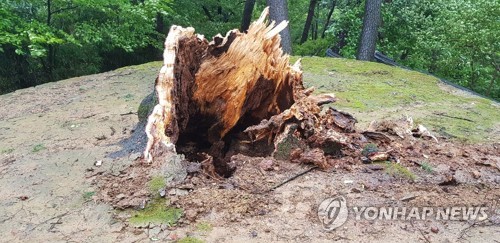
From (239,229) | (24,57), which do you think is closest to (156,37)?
(24,57)

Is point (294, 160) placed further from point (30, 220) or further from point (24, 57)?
point (24, 57)

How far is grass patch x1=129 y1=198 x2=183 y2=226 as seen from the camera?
2891 mm

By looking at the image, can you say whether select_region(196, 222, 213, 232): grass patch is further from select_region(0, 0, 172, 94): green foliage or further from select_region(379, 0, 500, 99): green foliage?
select_region(379, 0, 500, 99): green foliage

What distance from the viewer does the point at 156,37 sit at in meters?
11.0

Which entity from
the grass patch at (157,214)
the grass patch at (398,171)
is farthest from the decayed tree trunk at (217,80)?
the grass patch at (398,171)

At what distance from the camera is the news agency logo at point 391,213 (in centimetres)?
296

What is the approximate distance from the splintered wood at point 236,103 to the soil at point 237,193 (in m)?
0.28

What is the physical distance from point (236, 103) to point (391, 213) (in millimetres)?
1704

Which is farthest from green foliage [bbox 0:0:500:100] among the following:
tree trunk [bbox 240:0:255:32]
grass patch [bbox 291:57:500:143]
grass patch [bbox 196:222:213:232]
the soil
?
grass patch [bbox 196:222:213:232]

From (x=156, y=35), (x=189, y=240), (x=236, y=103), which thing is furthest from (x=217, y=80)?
(x=156, y=35)

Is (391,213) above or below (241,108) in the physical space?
below

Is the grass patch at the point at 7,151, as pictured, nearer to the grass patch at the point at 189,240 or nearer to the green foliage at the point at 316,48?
the grass patch at the point at 189,240

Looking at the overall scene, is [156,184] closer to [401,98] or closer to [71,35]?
[401,98]

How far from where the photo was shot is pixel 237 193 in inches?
124
